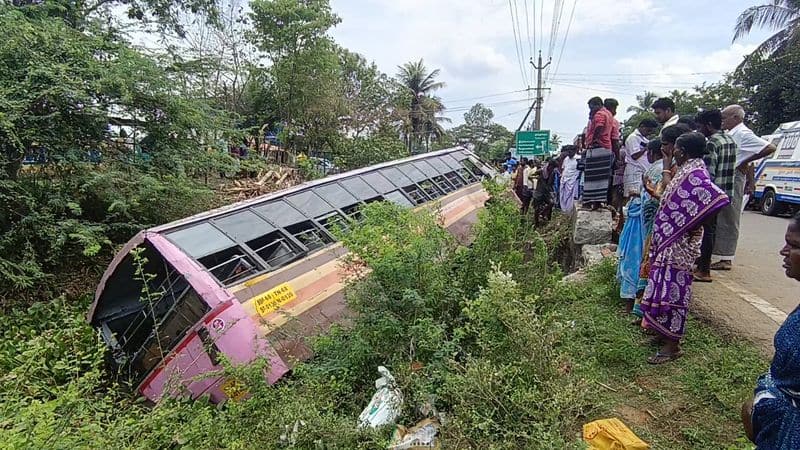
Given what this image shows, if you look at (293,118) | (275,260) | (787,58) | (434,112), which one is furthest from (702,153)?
(434,112)

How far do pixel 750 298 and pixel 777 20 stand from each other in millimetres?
21913

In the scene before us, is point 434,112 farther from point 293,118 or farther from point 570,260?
point 570,260

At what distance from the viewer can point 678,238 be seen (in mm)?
3359

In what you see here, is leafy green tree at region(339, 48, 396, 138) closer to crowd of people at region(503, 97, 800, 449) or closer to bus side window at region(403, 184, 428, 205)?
bus side window at region(403, 184, 428, 205)

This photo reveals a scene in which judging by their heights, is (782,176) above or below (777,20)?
below

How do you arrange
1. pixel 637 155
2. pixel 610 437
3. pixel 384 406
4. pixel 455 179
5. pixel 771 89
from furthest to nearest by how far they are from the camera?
pixel 771 89 < pixel 455 179 < pixel 637 155 < pixel 384 406 < pixel 610 437

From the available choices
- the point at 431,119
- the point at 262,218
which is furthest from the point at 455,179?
the point at 431,119

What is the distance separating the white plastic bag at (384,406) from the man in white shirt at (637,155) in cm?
484

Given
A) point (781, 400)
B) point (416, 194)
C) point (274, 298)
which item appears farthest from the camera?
point (416, 194)

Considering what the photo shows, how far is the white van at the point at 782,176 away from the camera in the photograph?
12.2 m

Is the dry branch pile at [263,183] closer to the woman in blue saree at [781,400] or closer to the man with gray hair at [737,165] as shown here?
the man with gray hair at [737,165]

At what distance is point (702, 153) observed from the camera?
3.34m

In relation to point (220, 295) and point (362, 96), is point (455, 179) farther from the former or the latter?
point (362, 96)

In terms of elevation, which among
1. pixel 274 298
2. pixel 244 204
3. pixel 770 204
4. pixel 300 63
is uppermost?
pixel 300 63
